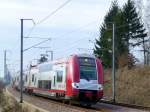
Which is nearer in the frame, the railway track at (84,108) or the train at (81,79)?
the railway track at (84,108)

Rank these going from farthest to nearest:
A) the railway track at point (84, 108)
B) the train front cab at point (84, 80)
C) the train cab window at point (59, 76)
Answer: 1. the train cab window at point (59, 76)
2. the train front cab at point (84, 80)
3. the railway track at point (84, 108)

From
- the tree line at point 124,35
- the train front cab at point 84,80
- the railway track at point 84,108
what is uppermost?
the tree line at point 124,35

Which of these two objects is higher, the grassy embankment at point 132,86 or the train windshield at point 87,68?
the train windshield at point 87,68

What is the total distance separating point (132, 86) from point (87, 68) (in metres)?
23.3

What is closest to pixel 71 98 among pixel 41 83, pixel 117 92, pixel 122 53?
pixel 41 83

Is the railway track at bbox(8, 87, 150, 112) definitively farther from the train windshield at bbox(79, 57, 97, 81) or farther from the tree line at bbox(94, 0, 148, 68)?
the tree line at bbox(94, 0, 148, 68)

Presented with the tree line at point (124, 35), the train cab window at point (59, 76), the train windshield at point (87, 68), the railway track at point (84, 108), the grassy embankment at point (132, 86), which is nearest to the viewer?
the railway track at point (84, 108)

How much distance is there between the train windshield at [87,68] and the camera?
34.5 meters

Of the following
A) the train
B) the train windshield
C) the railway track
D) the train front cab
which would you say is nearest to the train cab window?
the train

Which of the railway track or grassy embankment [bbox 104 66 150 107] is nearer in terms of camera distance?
the railway track

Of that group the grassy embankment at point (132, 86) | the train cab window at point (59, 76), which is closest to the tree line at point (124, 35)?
the grassy embankment at point (132, 86)

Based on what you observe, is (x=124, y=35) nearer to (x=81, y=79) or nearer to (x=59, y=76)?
(x=59, y=76)

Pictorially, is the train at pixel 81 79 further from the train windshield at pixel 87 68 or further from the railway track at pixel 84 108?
the railway track at pixel 84 108

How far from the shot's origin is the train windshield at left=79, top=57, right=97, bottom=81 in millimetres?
34531
